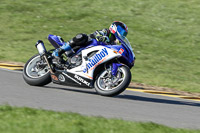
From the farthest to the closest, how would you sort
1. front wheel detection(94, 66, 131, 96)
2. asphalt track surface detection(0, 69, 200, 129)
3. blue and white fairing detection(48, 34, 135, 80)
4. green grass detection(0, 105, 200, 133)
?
blue and white fairing detection(48, 34, 135, 80)
front wheel detection(94, 66, 131, 96)
asphalt track surface detection(0, 69, 200, 129)
green grass detection(0, 105, 200, 133)

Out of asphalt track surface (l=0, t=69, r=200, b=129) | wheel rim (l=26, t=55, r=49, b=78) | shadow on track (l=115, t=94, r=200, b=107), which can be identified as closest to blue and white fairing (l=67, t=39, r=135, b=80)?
asphalt track surface (l=0, t=69, r=200, b=129)

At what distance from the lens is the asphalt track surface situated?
657cm

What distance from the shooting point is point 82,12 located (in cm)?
1920

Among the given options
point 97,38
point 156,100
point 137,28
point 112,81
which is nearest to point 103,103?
point 112,81

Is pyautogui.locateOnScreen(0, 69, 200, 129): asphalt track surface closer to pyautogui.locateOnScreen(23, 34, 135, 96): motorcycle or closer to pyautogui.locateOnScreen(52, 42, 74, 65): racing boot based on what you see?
pyautogui.locateOnScreen(23, 34, 135, 96): motorcycle

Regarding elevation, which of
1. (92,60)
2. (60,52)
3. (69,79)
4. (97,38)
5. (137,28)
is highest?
(97,38)

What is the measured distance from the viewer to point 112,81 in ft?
26.0

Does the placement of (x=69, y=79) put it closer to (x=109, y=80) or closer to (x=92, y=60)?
(x=92, y=60)

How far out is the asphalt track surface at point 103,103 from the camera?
6570 millimetres

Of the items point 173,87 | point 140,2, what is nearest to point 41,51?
point 173,87

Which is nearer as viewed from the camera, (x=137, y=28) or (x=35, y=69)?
(x=35, y=69)

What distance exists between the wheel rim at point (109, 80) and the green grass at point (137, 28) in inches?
126

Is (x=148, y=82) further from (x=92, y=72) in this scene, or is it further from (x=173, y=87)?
(x=92, y=72)

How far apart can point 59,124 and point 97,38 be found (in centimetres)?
344
